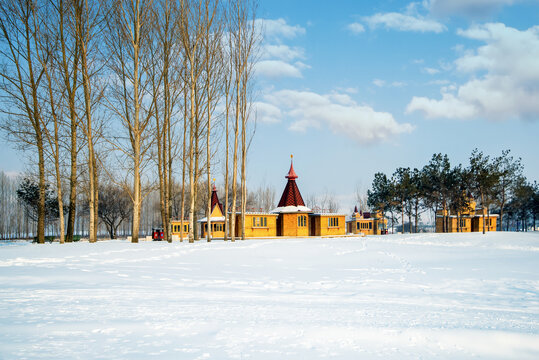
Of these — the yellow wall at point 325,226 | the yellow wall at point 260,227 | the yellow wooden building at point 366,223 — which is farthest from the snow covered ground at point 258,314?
the yellow wooden building at point 366,223

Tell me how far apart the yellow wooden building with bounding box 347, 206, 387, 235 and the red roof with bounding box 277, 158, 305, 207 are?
16.6m

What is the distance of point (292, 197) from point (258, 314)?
32.8 m

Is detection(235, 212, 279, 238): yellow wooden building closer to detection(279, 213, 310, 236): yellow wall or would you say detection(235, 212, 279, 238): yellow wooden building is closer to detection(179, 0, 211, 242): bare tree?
detection(279, 213, 310, 236): yellow wall

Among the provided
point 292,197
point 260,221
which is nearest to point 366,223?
point 292,197

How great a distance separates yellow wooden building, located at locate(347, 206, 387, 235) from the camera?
52.2 meters

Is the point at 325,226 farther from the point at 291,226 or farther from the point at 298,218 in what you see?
the point at 291,226

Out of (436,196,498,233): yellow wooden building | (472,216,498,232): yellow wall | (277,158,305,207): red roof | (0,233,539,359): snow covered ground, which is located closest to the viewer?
(0,233,539,359): snow covered ground

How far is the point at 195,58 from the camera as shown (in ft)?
69.9

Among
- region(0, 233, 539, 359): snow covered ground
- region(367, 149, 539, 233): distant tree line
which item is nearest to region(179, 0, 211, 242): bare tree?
region(0, 233, 539, 359): snow covered ground

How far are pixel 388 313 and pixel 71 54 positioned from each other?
1803 centimetres

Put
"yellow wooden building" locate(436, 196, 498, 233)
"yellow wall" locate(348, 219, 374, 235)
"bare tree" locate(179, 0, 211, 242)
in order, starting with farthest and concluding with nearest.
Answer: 1. "yellow wall" locate(348, 219, 374, 235)
2. "yellow wooden building" locate(436, 196, 498, 233)
3. "bare tree" locate(179, 0, 211, 242)

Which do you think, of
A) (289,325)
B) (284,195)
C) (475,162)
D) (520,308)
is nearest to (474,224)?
(475,162)

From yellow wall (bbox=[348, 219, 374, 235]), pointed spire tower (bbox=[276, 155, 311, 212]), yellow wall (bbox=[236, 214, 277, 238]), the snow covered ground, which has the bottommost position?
yellow wall (bbox=[348, 219, 374, 235])

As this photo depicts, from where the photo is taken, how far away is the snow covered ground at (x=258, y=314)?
3746mm
